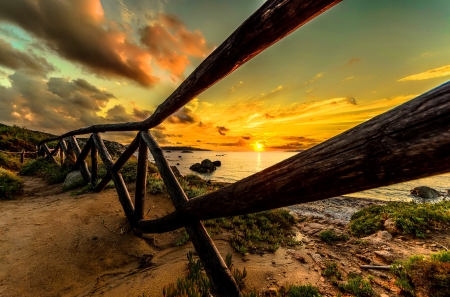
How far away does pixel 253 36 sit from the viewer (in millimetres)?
1577

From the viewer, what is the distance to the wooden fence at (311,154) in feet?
2.66

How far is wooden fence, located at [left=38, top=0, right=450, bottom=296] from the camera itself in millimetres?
811

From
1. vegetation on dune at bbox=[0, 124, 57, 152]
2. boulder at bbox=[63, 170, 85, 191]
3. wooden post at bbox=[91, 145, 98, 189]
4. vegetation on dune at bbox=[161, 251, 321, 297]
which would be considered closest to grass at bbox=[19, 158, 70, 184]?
boulder at bbox=[63, 170, 85, 191]

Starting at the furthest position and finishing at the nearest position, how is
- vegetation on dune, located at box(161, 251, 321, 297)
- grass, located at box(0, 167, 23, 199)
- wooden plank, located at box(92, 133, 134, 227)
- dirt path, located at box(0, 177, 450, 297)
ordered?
grass, located at box(0, 167, 23, 199)
wooden plank, located at box(92, 133, 134, 227)
dirt path, located at box(0, 177, 450, 297)
vegetation on dune, located at box(161, 251, 321, 297)

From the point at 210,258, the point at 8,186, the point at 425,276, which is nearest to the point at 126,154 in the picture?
the point at 210,258

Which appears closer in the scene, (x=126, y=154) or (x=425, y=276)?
(x=425, y=276)

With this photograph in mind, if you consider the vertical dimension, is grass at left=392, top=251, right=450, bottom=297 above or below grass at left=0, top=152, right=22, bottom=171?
below

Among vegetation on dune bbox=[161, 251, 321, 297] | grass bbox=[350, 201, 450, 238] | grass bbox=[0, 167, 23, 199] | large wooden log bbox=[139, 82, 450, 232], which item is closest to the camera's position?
large wooden log bbox=[139, 82, 450, 232]

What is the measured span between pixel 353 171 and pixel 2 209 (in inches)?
352

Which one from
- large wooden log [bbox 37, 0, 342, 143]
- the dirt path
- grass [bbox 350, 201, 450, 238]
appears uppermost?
large wooden log [bbox 37, 0, 342, 143]

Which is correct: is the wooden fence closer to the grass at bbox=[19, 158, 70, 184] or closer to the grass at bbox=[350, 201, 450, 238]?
the grass at bbox=[350, 201, 450, 238]

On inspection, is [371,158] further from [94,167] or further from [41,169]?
[41,169]

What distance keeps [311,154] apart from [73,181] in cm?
980

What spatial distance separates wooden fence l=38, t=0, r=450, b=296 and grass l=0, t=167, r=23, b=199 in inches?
352
